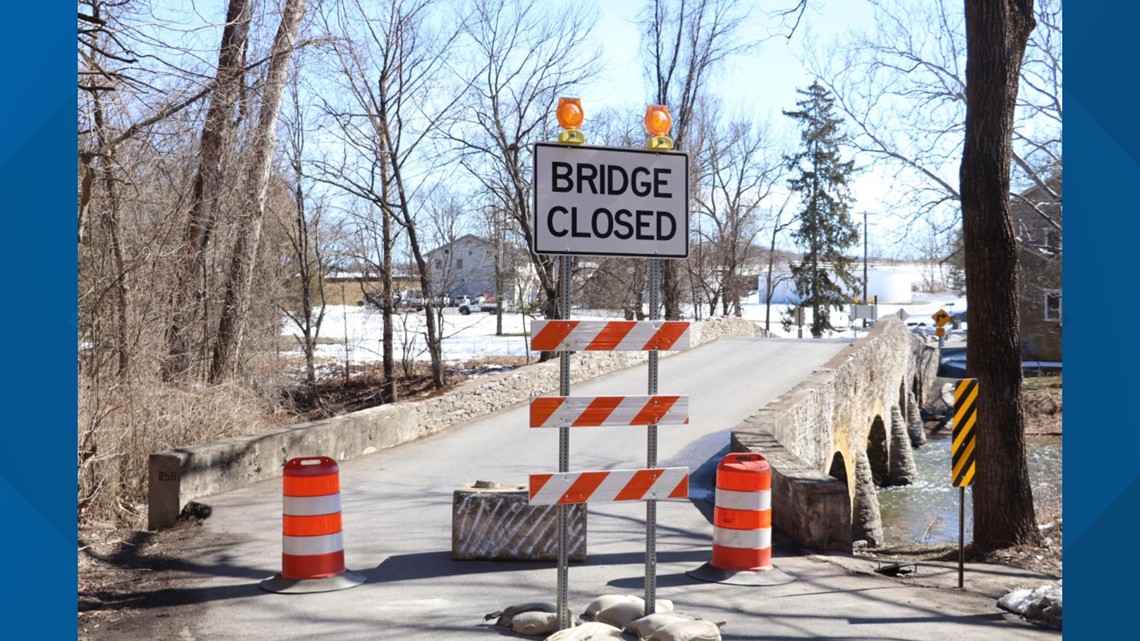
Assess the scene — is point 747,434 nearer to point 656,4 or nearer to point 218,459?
point 218,459

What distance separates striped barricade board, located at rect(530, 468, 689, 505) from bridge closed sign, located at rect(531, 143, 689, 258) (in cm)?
127

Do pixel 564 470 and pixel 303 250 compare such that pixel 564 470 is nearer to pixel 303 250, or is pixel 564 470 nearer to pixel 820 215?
pixel 303 250

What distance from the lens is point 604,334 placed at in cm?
602

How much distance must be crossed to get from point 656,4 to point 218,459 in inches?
1242

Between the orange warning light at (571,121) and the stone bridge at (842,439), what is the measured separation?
4.28m

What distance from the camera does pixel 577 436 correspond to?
1579cm

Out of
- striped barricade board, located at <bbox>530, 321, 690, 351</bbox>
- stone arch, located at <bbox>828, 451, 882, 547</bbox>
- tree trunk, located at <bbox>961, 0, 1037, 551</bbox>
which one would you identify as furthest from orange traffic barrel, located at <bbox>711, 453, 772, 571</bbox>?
stone arch, located at <bbox>828, 451, 882, 547</bbox>

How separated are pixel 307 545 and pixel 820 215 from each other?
60.8m

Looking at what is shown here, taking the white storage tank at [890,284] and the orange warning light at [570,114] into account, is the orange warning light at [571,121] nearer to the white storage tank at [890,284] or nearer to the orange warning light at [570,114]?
the orange warning light at [570,114]

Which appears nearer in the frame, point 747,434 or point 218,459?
point 218,459

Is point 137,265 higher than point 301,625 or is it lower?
higher

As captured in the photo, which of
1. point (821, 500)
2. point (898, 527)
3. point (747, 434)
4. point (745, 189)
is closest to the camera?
point (821, 500)

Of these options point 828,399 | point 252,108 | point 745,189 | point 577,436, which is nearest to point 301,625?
point 577,436

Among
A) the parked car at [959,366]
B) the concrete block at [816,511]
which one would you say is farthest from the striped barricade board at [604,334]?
the parked car at [959,366]
